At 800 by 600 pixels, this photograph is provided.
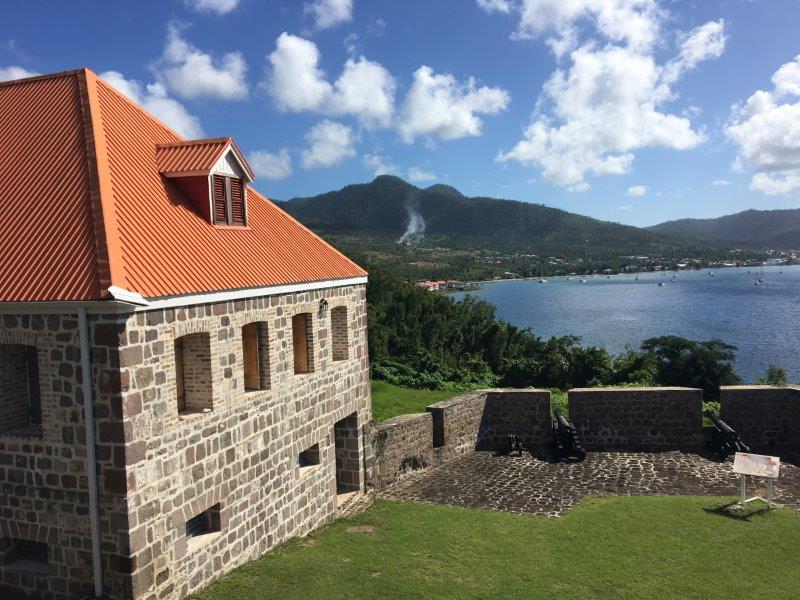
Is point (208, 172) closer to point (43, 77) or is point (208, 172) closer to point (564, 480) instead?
point (43, 77)

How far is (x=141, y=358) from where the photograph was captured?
23.4 ft

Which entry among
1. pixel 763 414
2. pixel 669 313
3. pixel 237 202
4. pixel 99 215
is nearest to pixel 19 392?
pixel 99 215

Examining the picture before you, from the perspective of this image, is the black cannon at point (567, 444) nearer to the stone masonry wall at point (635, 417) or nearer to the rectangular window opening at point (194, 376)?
the stone masonry wall at point (635, 417)

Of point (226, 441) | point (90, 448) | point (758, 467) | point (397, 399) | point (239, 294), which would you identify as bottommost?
point (397, 399)

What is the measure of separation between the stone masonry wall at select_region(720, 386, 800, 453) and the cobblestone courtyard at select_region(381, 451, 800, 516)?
127 centimetres

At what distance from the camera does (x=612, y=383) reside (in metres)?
23.0

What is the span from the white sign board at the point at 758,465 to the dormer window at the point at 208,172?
989 centimetres

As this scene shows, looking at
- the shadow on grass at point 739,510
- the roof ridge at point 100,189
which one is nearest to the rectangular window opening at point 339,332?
the roof ridge at point 100,189

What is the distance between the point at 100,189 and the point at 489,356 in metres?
28.4

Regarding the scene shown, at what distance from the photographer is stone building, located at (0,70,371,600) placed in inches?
278

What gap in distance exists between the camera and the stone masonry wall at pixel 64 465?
6949mm

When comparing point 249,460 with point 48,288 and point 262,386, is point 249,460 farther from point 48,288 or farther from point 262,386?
point 48,288

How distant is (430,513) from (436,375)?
38.0ft

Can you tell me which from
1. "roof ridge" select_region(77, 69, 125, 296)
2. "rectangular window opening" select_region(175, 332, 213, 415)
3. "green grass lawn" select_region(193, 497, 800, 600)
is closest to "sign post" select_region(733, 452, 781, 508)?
"green grass lawn" select_region(193, 497, 800, 600)
